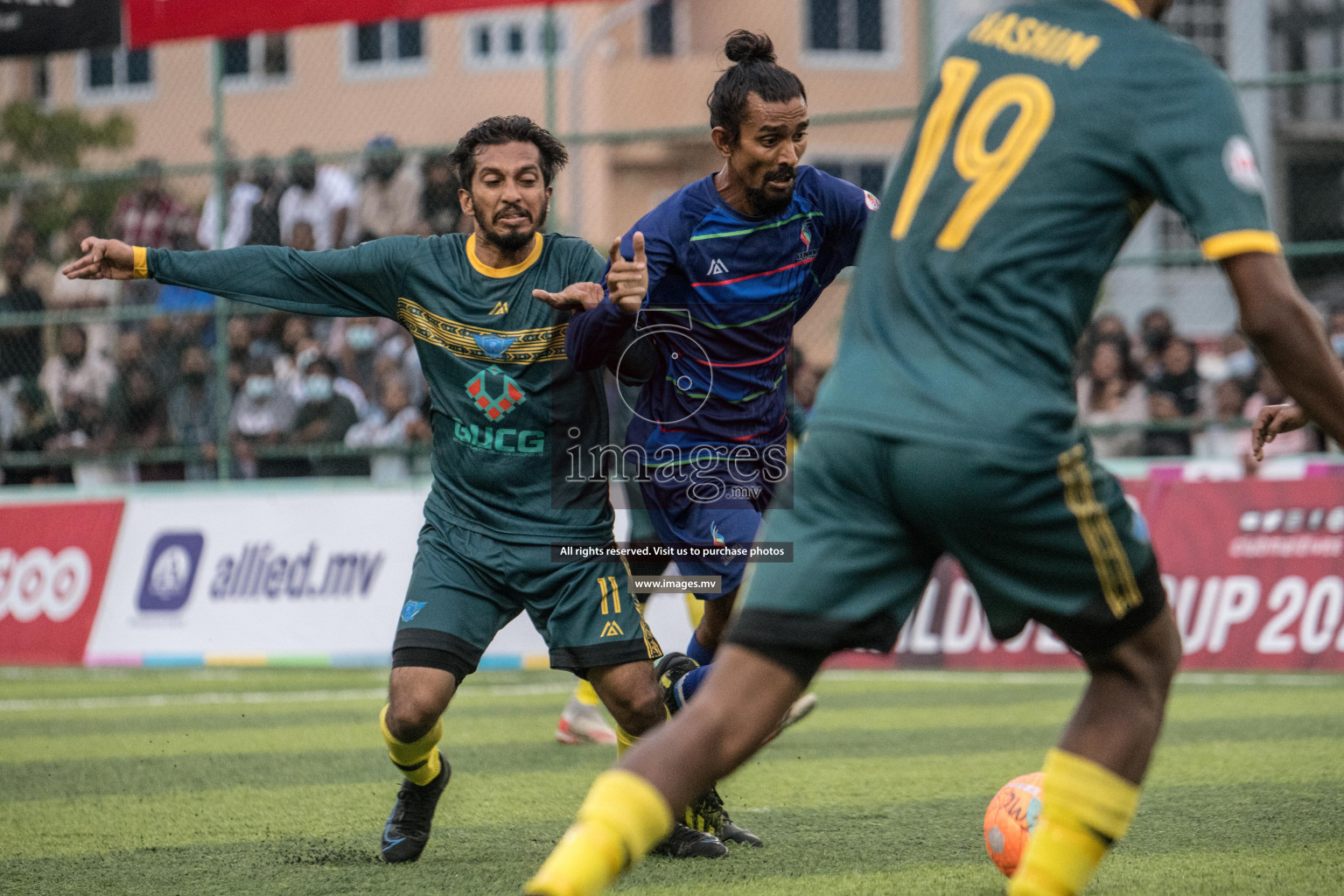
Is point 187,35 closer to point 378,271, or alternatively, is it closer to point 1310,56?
point 378,271

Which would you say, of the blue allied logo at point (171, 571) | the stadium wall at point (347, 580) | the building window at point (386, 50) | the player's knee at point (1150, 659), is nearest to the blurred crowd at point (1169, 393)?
the stadium wall at point (347, 580)

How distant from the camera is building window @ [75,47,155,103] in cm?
2758

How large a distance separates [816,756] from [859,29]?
1814 centimetres

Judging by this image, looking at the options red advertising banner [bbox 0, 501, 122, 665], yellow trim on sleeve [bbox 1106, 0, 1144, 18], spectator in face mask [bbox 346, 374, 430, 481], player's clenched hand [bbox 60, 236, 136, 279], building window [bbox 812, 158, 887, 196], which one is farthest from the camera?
building window [bbox 812, 158, 887, 196]

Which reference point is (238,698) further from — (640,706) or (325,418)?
(640,706)

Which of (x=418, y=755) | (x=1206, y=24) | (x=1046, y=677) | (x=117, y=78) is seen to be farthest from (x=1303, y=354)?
(x=117, y=78)

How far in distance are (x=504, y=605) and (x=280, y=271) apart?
1.21 metres

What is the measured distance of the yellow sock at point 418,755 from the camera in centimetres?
483

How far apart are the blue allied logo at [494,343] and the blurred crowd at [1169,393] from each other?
6.90 m

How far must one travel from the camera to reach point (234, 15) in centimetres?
1322

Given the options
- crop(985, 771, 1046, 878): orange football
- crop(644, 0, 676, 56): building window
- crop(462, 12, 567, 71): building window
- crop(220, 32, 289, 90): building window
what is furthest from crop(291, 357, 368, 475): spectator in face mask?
crop(644, 0, 676, 56): building window

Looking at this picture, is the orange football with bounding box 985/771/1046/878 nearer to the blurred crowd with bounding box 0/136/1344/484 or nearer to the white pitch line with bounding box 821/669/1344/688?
the white pitch line with bounding box 821/669/1344/688

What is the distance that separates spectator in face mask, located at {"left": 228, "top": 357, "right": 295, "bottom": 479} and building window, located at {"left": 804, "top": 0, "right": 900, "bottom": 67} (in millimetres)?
12029

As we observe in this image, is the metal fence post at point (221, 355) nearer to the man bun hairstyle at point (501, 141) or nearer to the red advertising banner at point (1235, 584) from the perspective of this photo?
the red advertising banner at point (1235, 584)
